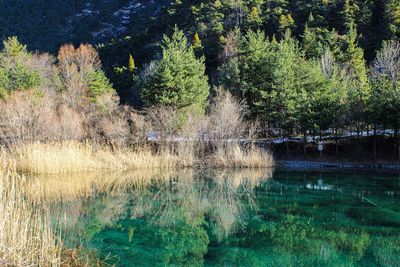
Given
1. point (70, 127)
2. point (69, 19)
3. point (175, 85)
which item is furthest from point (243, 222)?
point (69, 19)

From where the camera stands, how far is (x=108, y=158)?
17.8m

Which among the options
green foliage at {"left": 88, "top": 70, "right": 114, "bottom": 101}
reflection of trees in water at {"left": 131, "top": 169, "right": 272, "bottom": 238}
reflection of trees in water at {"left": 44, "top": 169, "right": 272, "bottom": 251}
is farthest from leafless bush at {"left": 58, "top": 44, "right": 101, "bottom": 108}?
reflection of trees in water at {"left": 131, "top": 169, "right": 272, "bottom": 238}

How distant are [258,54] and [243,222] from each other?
56.9ft

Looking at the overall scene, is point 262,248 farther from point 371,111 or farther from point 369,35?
point 369,35

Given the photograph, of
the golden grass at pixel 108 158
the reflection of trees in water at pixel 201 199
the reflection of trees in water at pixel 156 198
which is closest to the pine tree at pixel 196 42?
the golden grass at pixel 108 158

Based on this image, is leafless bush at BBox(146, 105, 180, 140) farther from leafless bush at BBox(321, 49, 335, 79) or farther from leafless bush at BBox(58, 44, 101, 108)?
leafless bush at BBox(321, 49, 335, 79)

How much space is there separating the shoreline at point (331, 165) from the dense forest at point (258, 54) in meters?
1.67

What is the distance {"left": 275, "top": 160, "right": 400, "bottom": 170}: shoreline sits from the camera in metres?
19.0

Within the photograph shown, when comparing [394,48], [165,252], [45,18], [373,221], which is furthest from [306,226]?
[45,18]

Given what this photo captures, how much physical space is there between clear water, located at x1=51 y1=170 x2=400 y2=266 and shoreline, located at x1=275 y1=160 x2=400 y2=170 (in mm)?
3239

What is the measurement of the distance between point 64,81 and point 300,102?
892 inches

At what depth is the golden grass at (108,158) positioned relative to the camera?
1579 cm

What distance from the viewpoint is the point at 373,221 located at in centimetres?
960

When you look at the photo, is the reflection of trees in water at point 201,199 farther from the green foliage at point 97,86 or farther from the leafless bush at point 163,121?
the green foliage at point 97,86
